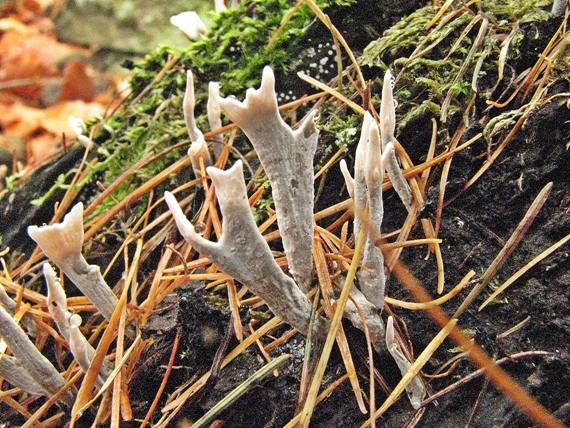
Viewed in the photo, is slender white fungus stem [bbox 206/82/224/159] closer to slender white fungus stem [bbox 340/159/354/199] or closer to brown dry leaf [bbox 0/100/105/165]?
slender white fungus stem [bbox 340/159/354/199]

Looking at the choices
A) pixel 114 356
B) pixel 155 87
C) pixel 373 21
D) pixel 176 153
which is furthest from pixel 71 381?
pixel 373 21

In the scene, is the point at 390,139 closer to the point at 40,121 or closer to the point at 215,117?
the point at 215,117

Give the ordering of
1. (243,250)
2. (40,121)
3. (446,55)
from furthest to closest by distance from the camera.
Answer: (40,121), (446,55), (243,250)

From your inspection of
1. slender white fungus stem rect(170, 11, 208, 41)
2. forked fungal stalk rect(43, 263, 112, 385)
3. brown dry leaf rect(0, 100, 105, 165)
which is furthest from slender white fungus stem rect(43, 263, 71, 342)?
brown dry leaf rect(0, 100, 105, 165)

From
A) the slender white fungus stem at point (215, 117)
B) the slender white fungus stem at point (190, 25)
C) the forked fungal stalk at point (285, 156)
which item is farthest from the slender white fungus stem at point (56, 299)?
the slender white fungus stem at point (190, 25)

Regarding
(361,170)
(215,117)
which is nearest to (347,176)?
(361,170)

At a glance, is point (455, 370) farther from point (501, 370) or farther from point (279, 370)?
point (279, 370)
